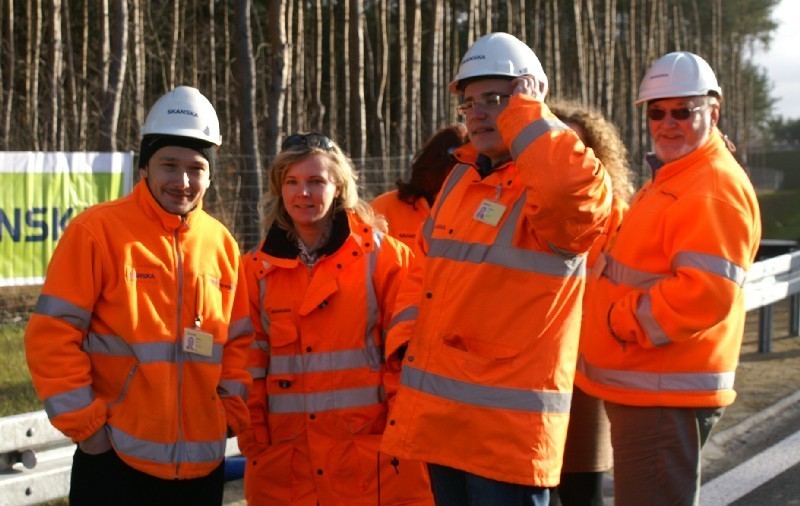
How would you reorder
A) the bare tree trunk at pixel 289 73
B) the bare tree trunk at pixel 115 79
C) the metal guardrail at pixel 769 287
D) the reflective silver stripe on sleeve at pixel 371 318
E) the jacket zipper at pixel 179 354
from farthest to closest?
the bare tree trunk at pixel 289 73 < the bare tree trunk at pixel 115 79 < the metal guardrail at pixel 769 287 < the reflective silver stripe on sleeve at pixel 371 318 < the jacket zipper at pixel 179 354

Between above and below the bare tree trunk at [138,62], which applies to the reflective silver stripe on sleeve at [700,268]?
below

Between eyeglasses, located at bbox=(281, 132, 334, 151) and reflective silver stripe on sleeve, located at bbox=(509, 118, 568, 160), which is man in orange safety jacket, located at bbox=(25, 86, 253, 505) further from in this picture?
reflective silver stripe on sleeve, located at bbox=(509, 118, 568, 160)

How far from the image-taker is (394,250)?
429cm

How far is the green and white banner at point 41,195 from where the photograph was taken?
8219mm

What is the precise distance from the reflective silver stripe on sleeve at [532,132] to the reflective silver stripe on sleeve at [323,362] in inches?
51.5

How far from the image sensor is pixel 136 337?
138 inches

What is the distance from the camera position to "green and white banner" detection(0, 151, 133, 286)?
822cm

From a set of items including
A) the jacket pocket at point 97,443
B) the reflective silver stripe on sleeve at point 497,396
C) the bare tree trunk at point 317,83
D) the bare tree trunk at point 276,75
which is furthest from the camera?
the bare tree trunk at point 317,83

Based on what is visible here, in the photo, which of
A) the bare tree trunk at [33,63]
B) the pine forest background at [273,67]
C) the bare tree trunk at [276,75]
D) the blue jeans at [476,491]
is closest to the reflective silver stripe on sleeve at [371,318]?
the blue jeans at [476,491]

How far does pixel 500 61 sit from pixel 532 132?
1.15 ft

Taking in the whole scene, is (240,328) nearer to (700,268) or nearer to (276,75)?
(700,268)

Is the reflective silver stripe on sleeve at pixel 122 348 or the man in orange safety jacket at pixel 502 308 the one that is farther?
the reflective silver stripe on sleeve at pixel 122 348

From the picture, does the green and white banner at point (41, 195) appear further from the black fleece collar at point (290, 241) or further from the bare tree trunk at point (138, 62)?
the bare tree trunk at point (138, 62)

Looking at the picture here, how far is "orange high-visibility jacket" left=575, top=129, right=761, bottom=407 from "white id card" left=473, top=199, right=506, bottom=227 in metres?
0.89
